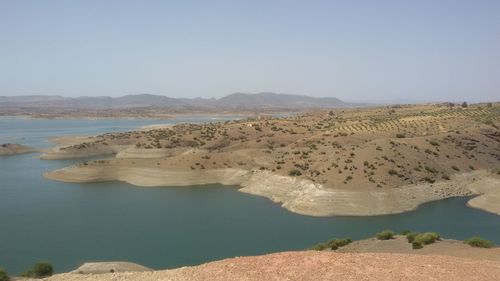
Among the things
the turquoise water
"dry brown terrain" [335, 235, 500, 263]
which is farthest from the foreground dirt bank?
the turquoise water

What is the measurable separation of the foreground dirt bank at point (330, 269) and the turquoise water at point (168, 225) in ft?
46.8

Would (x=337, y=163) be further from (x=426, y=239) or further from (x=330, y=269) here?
(x=330, y=269)

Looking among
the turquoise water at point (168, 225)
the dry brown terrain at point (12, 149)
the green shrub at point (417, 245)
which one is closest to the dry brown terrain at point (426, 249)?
the green shrub at point (417, 245)

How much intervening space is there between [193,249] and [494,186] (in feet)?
115

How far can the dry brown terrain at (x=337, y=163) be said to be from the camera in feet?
165

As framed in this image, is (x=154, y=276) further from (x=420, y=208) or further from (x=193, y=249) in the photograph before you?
(x=420, y=208)

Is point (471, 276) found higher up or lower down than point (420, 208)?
higher up

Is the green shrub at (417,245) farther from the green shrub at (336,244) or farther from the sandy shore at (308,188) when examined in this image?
the sandy shore at (308,188)

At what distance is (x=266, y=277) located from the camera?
60.7ft

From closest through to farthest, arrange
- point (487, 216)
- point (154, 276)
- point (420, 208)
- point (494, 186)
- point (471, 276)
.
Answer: point (471, 276), point (154, 276), point (487, 216), point (420, 208), point (494, 186)

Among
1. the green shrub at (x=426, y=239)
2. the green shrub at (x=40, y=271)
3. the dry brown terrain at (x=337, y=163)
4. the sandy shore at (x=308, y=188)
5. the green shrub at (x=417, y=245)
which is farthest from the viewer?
the dry brown terrain at (x=337, y=163)

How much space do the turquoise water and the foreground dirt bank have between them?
14.3 meters

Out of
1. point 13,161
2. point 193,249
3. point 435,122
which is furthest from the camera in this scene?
point 13,161

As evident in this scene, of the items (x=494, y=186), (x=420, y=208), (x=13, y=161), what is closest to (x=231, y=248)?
(x=420, y=208)
